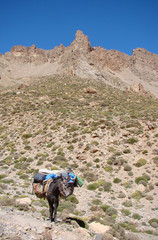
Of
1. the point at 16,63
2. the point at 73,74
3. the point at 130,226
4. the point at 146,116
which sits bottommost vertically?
the point at 130,226

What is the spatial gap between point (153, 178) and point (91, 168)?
16.5 ft

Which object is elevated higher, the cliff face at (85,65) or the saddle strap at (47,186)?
the cliff face at (85,65)

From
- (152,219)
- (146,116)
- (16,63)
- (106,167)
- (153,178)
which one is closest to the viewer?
(152,219)

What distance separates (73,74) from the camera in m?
59.6

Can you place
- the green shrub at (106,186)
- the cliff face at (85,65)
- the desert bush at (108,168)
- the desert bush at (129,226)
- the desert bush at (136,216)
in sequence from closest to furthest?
1. the desert bush at (129,226)
2. the desert bush at (136,216)
3. the green shrub at (106,186)
4. the desert bush at (108,168)
5. the cliff face at (85,65)

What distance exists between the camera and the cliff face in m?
65.2

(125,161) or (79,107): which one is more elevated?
(79,107)

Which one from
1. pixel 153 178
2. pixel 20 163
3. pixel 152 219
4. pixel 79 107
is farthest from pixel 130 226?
pixel 79 107

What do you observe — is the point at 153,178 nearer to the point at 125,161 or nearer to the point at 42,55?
the point at 125,161

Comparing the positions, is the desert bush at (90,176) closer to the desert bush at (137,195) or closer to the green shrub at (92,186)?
the green shrub at (92,186)

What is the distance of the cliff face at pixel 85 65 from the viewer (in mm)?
65200

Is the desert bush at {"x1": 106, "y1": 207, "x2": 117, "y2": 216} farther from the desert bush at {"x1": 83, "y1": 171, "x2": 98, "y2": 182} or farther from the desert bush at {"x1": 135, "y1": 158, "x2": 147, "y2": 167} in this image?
the desert bush at {"x1": 135, "y1": 158, "x2": 147, "y2": 167}

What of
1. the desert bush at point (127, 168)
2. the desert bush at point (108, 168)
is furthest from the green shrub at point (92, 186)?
the desert bush at point (127, 168)

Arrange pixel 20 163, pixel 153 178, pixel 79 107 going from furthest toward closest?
pixel 79 107, pixel 20 163, pixel 153 178
